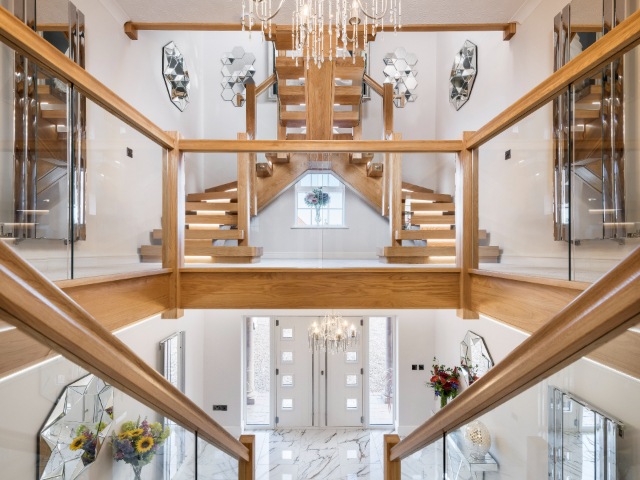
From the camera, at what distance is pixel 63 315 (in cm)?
68

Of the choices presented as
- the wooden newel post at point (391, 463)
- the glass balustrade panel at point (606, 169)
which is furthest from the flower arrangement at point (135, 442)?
the glass balustrade panel at point (606, 169)

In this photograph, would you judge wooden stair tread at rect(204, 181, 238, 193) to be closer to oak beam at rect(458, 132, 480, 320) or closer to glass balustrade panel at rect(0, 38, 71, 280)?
glass balustrade panel at rect(0, 38, 71, 280)

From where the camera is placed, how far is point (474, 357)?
521 cm

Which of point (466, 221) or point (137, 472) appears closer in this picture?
point (137, 472)

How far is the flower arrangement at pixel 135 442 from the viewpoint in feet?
3.95

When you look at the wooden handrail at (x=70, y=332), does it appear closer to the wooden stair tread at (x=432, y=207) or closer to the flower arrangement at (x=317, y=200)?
the flower arrangement at (x=317, y=200)

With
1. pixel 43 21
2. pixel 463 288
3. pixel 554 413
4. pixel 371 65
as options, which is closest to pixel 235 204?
pixel 463 288

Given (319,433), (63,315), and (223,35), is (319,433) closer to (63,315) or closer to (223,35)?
(223,35)

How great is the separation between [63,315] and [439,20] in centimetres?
482

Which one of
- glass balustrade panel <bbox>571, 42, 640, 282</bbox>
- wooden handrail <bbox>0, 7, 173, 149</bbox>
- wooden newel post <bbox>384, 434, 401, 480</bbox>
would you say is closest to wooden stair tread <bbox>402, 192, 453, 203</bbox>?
glass balustrade panel <bbox>571, 42, 640, 282</bbox>

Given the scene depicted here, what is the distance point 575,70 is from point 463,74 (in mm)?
4652

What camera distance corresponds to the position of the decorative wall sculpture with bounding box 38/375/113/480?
2.95ft

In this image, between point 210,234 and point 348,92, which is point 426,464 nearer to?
point 210,234

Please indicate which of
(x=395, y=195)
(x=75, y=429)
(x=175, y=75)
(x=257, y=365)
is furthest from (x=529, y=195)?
(x=257, y=365)
